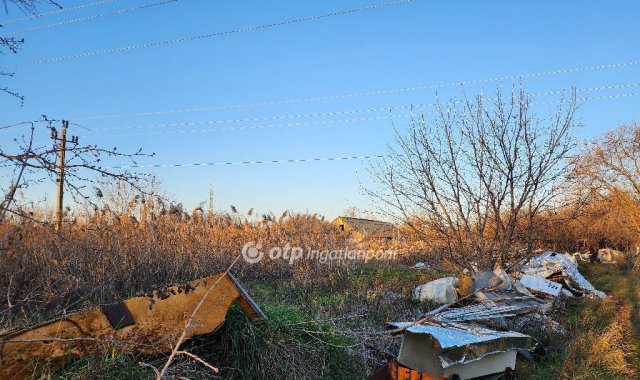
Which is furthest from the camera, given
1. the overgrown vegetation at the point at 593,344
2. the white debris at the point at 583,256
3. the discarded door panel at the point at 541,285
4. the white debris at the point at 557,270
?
the white debris at the point at 583,256

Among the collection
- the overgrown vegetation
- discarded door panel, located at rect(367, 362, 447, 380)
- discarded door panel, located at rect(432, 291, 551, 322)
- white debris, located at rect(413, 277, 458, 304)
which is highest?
white debris, located at rect(413, 277, 458, 304)

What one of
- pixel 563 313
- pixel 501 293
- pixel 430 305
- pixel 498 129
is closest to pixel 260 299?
pixel 430 305

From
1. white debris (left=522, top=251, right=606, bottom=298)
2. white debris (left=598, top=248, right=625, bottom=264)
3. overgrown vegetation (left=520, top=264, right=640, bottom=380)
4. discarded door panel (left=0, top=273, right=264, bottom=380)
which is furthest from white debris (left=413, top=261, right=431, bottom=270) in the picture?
discarded door panel (left=0, top=273, right=264, bottom=380)

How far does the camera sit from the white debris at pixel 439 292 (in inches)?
365

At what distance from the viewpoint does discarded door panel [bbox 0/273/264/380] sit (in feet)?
12.3

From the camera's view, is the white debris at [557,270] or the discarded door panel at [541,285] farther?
the white debris at [557,270]

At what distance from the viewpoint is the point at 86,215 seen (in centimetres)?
927

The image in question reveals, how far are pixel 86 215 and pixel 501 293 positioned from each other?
25.3ft

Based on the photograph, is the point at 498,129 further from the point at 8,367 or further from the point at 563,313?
the point at 8,367

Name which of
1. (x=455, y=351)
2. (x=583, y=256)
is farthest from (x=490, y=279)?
(x=583, y=256)

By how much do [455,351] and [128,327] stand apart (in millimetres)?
3123

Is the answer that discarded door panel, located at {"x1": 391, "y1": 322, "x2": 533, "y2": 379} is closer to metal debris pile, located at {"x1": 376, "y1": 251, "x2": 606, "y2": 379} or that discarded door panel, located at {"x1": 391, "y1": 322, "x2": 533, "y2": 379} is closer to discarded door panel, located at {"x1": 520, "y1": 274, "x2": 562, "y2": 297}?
metal debris pile, located at {"x1": 376, "y1": 251, "x2": 606, "y2": 379}

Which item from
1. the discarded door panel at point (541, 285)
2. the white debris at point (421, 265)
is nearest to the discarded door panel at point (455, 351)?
the discarded door panel at point (541, 285)

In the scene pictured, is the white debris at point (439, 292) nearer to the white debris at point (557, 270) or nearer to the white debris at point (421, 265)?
the white debris at point (557, 270)
